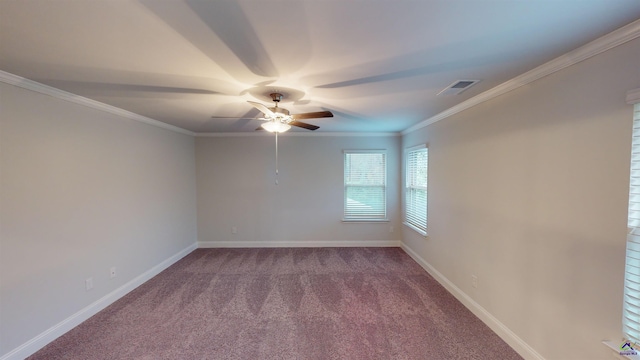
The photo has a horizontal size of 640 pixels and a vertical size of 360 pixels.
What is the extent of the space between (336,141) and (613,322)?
158 inches

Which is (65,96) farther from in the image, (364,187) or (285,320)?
(364,187)

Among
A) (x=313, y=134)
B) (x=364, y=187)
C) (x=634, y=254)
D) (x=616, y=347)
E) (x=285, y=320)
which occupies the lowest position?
(x=285, y=320)

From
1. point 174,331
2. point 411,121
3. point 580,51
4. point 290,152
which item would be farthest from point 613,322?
point 290,152

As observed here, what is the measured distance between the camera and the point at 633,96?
1320 millimetres

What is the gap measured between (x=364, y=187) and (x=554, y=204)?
3237 mm

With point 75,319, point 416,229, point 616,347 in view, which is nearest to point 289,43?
point 616,347

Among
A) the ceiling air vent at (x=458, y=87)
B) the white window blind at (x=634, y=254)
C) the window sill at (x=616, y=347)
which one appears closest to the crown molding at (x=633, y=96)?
the white window blind at (x=634, y=254)

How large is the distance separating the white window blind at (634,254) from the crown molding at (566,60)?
1.33 ft

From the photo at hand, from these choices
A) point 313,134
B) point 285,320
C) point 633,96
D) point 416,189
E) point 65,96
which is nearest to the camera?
point 633,96

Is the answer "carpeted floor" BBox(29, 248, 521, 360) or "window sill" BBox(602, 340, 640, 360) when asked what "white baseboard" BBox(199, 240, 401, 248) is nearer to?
"carpeted floor" BBox(29, 248, 521, 360)

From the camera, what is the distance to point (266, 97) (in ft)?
8.18

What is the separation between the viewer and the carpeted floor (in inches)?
82.9

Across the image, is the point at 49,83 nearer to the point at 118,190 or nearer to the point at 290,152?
the point at 118,190

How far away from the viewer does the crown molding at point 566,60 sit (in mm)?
Result: 1339
